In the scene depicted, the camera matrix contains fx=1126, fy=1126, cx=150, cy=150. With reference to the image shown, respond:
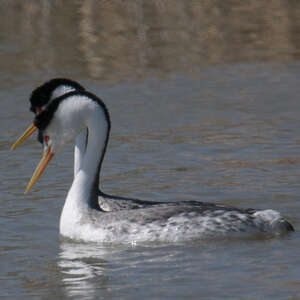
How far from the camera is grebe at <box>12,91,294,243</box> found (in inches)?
455

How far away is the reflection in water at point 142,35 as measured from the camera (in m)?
21.5

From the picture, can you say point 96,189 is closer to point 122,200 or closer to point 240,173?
point 122,200

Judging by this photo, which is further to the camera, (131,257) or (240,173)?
(240,173)

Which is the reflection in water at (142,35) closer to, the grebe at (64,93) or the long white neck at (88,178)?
the grebe at (64,93)

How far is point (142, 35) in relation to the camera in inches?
937

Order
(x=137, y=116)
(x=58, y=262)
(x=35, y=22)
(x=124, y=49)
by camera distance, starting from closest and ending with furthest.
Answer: (x=58, y=262)
(x=137, y=116)
(x=124, y=49)
(x=35, y=22)

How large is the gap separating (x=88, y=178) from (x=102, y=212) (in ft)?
1.50

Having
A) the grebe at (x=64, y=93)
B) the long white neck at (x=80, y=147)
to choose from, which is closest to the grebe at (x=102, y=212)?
the grebe at (x=64, y=93)

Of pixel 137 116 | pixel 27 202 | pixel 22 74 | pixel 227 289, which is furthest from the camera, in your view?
pixel 22 74

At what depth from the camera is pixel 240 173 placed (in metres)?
14.4

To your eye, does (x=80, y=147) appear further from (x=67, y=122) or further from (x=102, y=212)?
(x=102, y=212)

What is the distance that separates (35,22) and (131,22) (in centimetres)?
213

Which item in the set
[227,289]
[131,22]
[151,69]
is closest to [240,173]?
[227,289]

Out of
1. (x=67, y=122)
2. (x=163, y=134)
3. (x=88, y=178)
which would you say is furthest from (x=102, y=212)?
(x=163, y=134)
